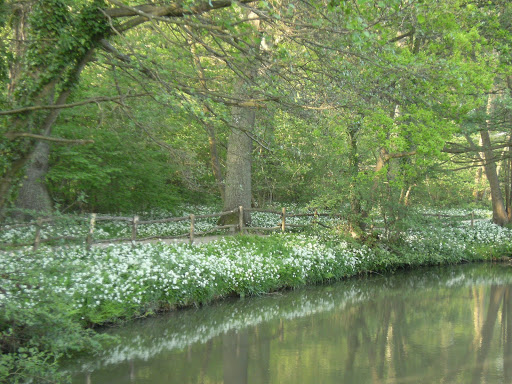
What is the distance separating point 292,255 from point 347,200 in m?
3.37

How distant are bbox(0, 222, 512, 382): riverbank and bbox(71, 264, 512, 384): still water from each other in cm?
43

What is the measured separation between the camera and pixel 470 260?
63.3 ft

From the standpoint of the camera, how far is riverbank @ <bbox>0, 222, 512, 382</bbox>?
709 cm

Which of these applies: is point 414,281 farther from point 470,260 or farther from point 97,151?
point 97,151

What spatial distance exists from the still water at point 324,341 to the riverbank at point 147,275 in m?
0.43

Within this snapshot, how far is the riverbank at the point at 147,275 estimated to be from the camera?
709cm

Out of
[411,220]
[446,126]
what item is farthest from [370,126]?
[411,220]

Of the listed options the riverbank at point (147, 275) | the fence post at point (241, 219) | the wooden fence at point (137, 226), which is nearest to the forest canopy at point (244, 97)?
the wooden fence at point (137, 226)

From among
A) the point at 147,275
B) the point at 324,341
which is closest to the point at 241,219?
the point at 147,275

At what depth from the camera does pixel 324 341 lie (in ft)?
31.0

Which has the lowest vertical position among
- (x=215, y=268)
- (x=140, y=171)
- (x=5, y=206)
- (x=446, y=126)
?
(x=215, y=268)

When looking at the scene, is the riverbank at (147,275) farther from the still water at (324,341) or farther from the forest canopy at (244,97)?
the forest canopy at (244,97)

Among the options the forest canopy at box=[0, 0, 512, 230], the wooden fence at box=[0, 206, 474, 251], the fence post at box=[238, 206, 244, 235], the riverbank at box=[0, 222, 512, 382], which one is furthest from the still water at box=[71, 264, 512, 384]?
the fence post at box=[238, 206, 244, 235]

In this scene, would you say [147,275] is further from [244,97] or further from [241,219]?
[241,219]
